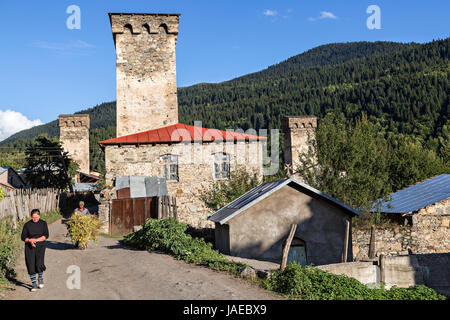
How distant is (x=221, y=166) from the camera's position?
24.6m


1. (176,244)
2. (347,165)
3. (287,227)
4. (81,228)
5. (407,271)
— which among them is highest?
(347,165)

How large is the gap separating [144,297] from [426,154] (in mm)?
31883

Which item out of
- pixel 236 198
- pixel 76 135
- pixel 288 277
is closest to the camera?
pixel 288 277

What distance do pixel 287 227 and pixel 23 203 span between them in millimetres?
12377

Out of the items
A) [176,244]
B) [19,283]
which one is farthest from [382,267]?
[19,283]

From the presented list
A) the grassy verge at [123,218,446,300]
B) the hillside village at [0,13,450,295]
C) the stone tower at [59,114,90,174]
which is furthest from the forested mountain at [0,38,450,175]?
the grassy verge at [123,218,446,300]

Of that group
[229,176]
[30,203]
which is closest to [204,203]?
[229,176]

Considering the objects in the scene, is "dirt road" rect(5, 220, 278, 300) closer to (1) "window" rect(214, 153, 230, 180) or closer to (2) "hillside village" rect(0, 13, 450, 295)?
(2) "hillside village" rect(0, 13, 450, 295)

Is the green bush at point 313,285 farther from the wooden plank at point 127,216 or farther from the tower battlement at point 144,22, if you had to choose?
the tower battlement at point 144,22

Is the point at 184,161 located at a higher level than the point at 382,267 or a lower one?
higher

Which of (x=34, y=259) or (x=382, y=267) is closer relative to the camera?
(x=34, y=259)

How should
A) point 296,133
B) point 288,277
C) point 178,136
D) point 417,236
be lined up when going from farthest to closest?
point 296,133 → point 178,136 → point 417,236 → point 288,277

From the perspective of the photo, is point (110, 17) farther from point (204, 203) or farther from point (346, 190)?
point (346, 190)

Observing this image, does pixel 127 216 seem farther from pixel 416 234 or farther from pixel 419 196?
pixel 419 196
